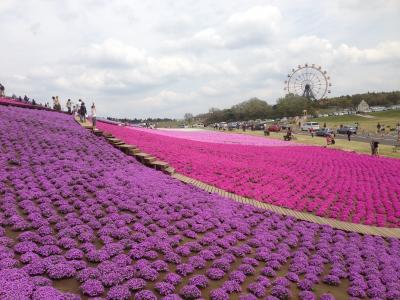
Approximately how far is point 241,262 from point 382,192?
45.7ft

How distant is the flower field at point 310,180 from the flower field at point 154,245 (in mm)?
→ 2725

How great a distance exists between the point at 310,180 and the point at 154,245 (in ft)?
48.7

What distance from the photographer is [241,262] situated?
10828 mm

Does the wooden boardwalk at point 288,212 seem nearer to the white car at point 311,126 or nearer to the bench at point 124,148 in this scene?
the bench at point 124,148

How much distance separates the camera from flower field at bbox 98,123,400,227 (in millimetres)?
17844

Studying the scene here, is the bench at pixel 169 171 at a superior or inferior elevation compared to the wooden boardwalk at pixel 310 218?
superior

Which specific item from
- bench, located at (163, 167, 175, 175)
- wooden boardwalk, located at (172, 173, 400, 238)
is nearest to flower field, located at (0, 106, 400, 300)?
wooden boardwalk, located at (172, 173, 400, 238)

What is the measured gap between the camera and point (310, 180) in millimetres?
23109

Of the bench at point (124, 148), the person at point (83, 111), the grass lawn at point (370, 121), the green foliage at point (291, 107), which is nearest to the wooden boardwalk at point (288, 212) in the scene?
the bench at point (124, 148)

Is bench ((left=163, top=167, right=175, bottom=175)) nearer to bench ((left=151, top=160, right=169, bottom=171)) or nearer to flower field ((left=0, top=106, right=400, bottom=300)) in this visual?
bench ((left=151, top=160, right=169, bottom=171))

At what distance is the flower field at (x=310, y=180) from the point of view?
703 inches

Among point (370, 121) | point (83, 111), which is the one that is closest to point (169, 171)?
point (83, 111)

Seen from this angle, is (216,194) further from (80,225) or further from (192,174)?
(80,225)

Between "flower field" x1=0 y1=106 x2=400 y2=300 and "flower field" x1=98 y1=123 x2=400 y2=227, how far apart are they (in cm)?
272
